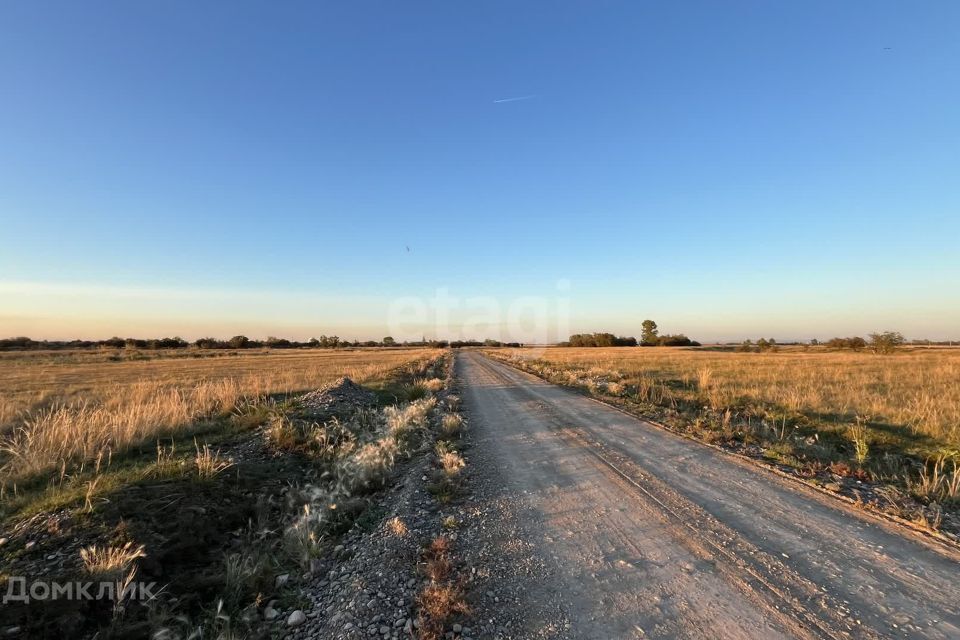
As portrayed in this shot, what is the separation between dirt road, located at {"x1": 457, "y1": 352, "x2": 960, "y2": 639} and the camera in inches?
139

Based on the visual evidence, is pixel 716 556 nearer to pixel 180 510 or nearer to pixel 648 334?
pixel 180 510

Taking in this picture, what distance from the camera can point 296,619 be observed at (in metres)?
3.95

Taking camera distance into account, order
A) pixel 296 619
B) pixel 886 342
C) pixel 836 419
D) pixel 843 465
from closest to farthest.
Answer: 1. pixel 296 619
2. pixel 843 465
3. pixel 836 419
4. pixel 886 342

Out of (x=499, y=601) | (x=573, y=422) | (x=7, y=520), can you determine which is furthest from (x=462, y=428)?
(x=7, y=520)

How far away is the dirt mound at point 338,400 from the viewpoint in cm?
1348

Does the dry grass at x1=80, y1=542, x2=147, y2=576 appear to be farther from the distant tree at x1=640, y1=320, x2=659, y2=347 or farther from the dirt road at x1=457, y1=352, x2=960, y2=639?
the distant tree at x1=640, y1=320, x2=659, y2=347

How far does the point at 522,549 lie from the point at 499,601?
1.10 meters

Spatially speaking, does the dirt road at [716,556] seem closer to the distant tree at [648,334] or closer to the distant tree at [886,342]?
the distant tree at [886,342]

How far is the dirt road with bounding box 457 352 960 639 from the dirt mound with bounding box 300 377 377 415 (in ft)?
24.5

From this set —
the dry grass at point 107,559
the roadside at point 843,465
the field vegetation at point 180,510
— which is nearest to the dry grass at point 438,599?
the field vegetation at point 180,510

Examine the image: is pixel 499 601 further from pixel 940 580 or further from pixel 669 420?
pixel 669 420

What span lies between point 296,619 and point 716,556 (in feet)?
15.5

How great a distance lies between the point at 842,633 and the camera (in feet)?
10.9

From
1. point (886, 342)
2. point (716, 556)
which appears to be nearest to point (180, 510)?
point (716, 556)
